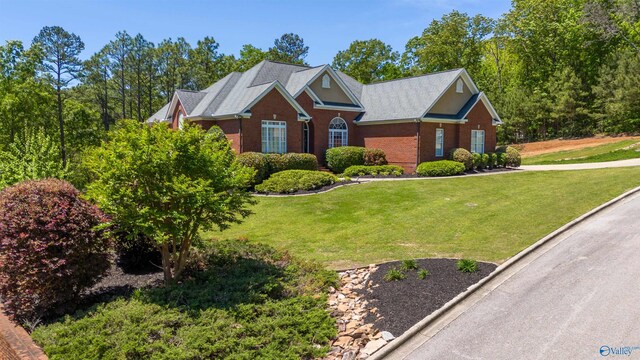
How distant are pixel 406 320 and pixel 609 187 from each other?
14021 mm

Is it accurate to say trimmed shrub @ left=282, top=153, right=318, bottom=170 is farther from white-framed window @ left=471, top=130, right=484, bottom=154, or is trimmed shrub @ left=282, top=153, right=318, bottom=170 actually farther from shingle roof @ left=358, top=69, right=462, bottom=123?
white-framed window @ left=471, top=130, right=484, bottom=154

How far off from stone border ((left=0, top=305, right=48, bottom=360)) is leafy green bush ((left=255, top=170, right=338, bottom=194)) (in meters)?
12.6

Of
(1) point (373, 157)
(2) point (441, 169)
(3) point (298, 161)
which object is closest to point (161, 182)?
(3) point (298, 161)

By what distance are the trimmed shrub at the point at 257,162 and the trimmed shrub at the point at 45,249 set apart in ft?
43.9

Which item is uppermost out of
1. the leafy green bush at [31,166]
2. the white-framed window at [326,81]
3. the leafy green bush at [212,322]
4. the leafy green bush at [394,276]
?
the white-framed window at [326,81]

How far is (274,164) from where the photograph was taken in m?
22.5

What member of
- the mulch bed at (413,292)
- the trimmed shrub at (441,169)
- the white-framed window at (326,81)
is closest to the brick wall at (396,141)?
the trimmed shrub at (441,169)

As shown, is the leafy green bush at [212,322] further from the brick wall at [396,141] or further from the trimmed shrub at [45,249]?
the brick wall at [396,141]

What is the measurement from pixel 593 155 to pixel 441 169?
17.1 meters

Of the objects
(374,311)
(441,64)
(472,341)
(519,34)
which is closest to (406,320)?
(374,311)

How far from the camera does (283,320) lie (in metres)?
6.62

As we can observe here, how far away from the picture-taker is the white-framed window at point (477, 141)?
29.1 m

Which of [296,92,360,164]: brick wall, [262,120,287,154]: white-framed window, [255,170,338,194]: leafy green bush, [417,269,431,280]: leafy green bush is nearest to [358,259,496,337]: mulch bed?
[417,269,431,280]: leafy green bush

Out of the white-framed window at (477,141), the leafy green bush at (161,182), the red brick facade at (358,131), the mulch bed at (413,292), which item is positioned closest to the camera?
the mulch bed at (413,292)
